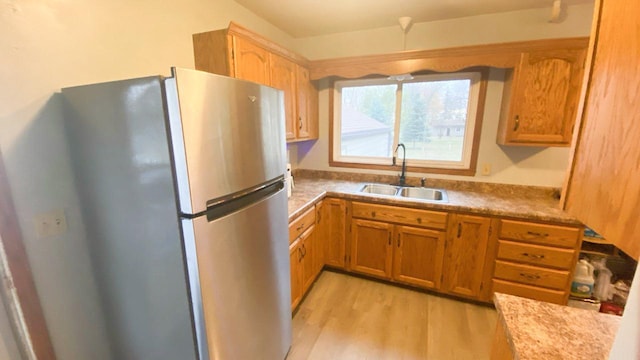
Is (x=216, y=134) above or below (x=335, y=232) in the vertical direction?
above

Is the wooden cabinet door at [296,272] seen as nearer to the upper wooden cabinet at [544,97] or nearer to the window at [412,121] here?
the window at [412,121]

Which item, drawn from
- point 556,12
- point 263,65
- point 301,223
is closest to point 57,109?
point 263,65

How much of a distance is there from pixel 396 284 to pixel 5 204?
2.63 metres

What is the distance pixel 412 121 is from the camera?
275 cm

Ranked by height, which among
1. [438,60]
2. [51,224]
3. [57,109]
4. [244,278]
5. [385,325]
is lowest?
[385,325]

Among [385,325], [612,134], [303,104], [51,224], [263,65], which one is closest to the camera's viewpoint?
[612,134]

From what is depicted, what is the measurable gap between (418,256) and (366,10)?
2.19 metres

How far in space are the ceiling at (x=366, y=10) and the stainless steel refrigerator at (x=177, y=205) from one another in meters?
1.30

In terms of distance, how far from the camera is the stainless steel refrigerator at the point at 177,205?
0.90 m

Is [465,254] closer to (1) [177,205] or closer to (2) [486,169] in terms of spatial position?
(2) [486,169]

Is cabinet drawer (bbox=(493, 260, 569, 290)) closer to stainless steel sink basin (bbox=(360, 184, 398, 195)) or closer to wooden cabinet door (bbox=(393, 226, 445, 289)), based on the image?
wooden cabinet door (bbox=(393, 226, 445, 289))

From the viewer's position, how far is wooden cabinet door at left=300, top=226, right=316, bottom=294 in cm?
212

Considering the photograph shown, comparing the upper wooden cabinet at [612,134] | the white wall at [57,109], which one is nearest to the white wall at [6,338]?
the white wall at [57,109]

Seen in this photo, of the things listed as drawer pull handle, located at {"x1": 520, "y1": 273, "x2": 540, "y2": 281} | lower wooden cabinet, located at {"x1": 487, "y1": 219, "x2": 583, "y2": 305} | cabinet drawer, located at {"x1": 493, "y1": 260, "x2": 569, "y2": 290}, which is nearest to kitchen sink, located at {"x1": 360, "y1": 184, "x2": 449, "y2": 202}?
lower wooden cabinet, located at {"x1": 487, "y1": 219, "x2": 583, "y2": 305}
